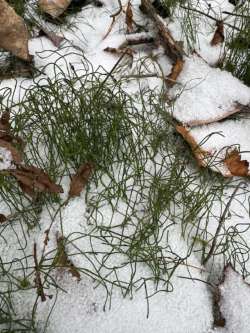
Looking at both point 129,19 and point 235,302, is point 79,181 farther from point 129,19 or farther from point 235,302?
point 129,19

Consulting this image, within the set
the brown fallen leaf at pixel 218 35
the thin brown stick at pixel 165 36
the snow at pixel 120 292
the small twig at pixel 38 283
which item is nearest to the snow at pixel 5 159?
the snow at pixel 120 292

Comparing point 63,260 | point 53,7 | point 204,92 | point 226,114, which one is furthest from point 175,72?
point 63,260

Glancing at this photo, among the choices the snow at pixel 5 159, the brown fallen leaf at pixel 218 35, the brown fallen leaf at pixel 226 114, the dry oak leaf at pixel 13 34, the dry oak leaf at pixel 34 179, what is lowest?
the dry oak leaf at pixel 34 179

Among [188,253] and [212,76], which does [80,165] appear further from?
[212,76]

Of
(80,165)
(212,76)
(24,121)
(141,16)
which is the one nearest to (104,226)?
(80,165)

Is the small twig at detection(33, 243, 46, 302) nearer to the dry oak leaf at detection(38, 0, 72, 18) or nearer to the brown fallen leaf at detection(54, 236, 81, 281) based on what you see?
the brown fallen leaf at detection(54, 236, 81, 281)

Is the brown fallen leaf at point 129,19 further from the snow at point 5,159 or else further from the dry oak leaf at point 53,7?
the snow at point 5,159
